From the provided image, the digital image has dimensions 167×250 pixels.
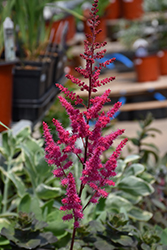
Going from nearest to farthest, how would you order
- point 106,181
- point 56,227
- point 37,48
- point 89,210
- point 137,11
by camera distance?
point 106,181
point 56,227
point 89,210
point 37,48
point 137,11

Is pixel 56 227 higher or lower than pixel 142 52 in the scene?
lower

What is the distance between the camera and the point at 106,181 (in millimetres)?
703

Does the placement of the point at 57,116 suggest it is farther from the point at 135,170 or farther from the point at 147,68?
the point at 147,68

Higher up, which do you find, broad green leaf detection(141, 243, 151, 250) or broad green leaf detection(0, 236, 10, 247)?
broad green leaf detection(0, 236, 10, 247)

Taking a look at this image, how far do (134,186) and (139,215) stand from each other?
3.7 inches

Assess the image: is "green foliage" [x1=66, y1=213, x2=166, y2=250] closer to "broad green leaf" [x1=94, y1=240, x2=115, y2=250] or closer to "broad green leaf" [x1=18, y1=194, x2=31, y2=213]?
"broad green leaf" [x1=94, y1=240, x2=115, y2=250]

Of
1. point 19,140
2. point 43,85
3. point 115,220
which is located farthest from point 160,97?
point 115,220

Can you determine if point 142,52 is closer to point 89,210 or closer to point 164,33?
point 164,33

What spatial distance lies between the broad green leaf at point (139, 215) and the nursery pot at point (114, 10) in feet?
14.1

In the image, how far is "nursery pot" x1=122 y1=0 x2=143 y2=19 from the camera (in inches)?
210

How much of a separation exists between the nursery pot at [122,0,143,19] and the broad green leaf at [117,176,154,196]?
14.8 feet

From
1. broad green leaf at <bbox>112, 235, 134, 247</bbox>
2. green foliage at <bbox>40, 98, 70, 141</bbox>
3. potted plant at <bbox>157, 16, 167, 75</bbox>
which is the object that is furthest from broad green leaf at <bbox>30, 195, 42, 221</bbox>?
potted plant at <bbox>157, 16, 167, 75</bbox>

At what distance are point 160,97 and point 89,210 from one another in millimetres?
3307

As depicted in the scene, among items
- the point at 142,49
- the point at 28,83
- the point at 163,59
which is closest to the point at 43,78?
the point at 28,83
